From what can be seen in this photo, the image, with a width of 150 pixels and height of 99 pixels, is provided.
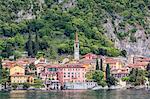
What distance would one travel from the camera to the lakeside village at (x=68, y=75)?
422 ft

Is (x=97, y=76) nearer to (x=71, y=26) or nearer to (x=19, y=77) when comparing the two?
(x=19, y=77)

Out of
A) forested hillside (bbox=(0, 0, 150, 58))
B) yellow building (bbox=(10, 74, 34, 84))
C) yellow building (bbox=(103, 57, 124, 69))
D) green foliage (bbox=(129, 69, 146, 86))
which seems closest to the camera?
yellow building (bbox=(10, 74, 34, 84))

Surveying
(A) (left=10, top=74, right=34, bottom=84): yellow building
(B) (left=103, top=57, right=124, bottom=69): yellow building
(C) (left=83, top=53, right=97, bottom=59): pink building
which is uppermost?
(C) (left=83, top=53, right=97, bottom=59): pink building

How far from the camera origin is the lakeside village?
129m

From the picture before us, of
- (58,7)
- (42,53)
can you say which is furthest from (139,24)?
(42,53)

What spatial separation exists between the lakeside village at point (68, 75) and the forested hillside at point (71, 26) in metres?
9.42

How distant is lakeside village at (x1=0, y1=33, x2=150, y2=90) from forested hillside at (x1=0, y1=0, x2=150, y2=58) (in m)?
9.42

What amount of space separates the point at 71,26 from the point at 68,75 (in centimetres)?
3175

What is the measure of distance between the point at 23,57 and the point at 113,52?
56.2ft

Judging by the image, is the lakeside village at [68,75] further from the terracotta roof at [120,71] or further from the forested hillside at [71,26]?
the forested hillside at [71,26]

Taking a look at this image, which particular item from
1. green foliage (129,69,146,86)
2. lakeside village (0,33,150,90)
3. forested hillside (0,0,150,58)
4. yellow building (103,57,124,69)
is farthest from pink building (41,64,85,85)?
forested hillside (0,0,150,58)

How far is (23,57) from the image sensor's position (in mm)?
146500

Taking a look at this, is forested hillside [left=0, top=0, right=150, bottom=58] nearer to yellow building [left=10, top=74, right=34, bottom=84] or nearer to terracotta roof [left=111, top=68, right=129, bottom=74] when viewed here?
terracotta roof [left=111, top=68, right=129, bottom=74]

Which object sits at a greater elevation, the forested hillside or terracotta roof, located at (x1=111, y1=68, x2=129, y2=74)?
the forested hillside
